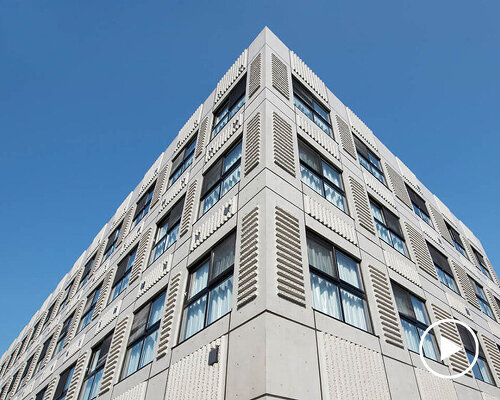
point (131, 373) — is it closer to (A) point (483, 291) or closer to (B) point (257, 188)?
(B) point (257, 188)

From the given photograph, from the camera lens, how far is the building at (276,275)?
6.33 metres

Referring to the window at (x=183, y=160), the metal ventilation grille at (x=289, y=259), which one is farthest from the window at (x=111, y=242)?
the metal ventilation grille at (x=289, y=259)

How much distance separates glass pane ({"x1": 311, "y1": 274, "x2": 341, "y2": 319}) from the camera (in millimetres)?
7298

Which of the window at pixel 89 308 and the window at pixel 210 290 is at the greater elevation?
the window at pixel 89 308

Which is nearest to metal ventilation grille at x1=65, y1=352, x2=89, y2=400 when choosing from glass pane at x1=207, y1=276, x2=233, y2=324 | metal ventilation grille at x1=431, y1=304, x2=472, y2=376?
glass pane at x1=207, y1=276, x2=233, y2=324

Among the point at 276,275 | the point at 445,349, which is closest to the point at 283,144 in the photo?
the point at 276,275

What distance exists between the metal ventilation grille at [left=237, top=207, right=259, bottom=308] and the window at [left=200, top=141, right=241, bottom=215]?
7.20ft

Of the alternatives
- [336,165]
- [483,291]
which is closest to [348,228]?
[336,165]

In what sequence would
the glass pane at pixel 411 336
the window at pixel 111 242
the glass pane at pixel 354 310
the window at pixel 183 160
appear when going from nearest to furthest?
1. the glass pane at pixel 354 310
2. the glass pane at pixel 411 336
3. the window at pixel 183 160
4. the window at pixel 111 242

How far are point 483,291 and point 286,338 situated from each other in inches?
646

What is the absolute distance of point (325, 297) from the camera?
7.54 m

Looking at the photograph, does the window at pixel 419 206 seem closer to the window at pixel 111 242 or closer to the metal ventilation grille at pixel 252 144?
the metal ventilation grille at pixel 252 144

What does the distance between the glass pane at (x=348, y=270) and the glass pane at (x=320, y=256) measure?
34cm

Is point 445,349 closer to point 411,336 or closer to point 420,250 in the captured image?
point 411,336
